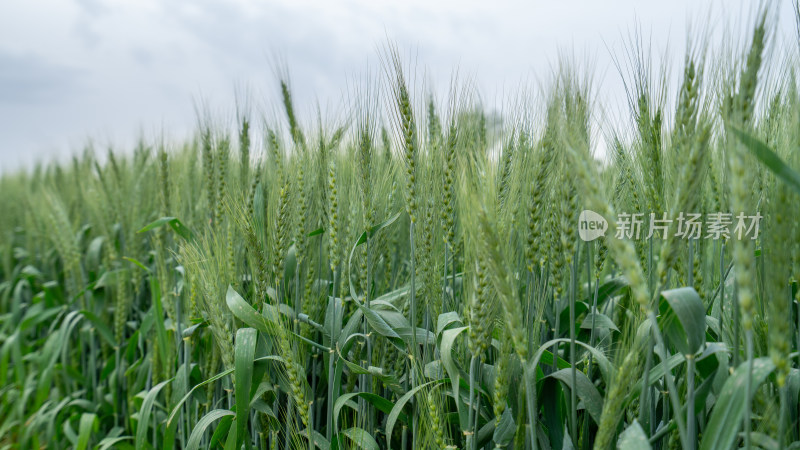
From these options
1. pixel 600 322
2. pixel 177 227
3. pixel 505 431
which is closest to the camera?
pixel 505 431

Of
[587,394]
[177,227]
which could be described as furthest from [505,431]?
[177,227]

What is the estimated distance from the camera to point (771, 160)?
0.83 m

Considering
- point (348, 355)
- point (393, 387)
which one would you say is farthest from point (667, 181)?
point (348, 355)

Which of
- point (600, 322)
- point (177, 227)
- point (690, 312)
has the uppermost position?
point (177, 227)

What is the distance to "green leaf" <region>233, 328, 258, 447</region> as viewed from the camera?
4.45ft

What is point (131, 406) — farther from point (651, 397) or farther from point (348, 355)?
point (651, 397)

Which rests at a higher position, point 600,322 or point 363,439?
point 600,322

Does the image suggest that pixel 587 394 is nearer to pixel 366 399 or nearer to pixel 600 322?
pixel 600 322

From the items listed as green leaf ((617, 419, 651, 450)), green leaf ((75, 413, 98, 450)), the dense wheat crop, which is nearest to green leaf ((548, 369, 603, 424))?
the dense wheat crop

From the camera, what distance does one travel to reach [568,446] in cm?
117

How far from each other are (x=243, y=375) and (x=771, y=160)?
1.21 metres

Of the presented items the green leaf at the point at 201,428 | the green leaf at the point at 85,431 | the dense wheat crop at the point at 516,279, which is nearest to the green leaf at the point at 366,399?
the dense wheat crop at the point at 516,279

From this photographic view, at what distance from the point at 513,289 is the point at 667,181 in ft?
1.64

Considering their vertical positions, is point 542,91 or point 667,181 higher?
point 542,91
